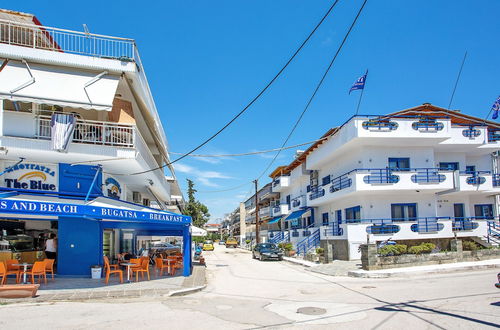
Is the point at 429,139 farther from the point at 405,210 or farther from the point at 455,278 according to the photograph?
the point at 455,278

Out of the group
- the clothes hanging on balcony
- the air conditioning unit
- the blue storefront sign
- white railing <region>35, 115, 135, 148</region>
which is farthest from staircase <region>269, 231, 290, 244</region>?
the clothes hanging on balcony

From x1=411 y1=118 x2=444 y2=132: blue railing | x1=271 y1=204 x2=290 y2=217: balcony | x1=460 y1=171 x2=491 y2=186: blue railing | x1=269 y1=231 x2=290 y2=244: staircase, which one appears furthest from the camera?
x1=271 y1=204 x2=290 y2=217: balcony

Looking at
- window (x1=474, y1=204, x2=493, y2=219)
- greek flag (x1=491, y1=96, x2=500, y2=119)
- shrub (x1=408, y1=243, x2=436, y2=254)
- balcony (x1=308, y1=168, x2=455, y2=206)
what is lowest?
shrub (x1=408, y1=243, x2=436, y2=254)

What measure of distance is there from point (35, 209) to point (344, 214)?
22092 millimetres

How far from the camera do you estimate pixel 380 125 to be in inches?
958

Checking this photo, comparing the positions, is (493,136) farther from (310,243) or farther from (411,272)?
(411,272)

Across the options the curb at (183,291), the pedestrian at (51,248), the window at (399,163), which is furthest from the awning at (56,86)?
the window at (399,163)

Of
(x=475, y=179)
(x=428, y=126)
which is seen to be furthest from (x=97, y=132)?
(x=475, y=179)

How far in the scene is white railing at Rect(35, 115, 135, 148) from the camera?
15.6 metres

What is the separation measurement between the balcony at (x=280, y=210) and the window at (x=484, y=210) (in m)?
21.3

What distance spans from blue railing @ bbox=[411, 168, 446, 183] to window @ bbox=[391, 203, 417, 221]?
A: 216 cm

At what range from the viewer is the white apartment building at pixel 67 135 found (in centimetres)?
1493

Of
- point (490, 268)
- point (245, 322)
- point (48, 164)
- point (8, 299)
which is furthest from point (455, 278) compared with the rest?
point (48, 164)

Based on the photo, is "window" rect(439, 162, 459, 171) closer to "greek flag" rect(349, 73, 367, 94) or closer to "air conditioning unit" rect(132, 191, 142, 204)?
"greek flag" rect(349, 73, 367, 94)
